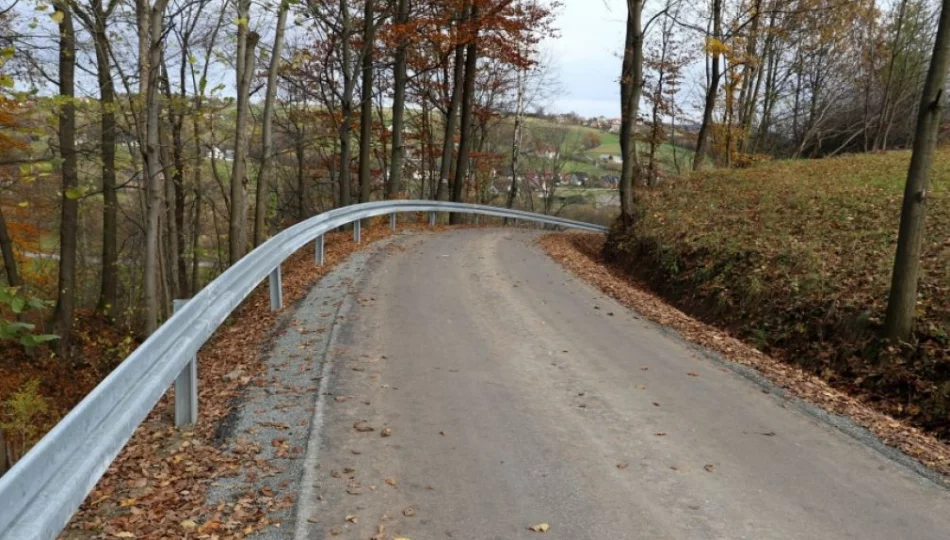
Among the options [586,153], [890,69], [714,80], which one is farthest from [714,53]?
[586,153]

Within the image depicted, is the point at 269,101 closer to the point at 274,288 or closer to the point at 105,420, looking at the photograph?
the point at 274,288

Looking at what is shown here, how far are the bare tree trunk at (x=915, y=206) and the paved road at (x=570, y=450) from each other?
2055 millimetres

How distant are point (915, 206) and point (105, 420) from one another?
25.9 feet

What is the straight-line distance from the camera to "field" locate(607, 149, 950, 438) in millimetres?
7211

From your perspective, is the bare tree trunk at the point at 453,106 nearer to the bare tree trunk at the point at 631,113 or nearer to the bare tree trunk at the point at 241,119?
the bare tree trunk at the point at 631,113

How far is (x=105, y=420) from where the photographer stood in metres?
3.31

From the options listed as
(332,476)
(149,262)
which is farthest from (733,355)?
(149,262)

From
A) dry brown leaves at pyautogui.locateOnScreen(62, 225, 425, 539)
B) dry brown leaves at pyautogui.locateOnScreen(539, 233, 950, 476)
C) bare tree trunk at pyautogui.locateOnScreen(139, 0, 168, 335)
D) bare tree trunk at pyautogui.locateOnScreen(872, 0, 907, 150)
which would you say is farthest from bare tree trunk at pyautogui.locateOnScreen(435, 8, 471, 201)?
dry brown leaves at pyautogui.locateOnScreen(62, 225, 425, 539)

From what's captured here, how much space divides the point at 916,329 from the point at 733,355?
1.94 m

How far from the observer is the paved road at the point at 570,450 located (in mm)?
3955

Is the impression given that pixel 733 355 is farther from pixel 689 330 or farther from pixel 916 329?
pixel 916 329

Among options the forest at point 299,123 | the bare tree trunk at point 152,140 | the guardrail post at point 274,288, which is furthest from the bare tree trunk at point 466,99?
the guardrail post at point 274,288

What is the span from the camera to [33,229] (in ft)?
78.7

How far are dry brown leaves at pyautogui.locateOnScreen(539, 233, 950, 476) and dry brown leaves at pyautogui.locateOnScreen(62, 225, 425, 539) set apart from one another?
499cm
